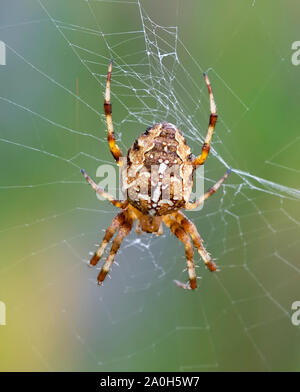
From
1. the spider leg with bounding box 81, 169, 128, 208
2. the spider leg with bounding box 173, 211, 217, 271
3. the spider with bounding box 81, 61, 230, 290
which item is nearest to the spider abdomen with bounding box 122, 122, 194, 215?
the spider with bounding box 81, 61, 230, 290

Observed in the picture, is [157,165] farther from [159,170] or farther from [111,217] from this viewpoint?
[111,217]

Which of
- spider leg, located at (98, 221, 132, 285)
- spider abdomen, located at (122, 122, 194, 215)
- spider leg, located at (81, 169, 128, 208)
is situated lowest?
spider leg, located at (98, 221, 132, 285)

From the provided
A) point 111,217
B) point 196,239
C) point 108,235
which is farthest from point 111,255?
point 111,217

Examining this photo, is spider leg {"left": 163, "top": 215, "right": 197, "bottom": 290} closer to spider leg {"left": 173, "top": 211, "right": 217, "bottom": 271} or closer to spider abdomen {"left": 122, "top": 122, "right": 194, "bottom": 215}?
spider leg {"left": 173, "top": 211, "right": 217, "bottom": 271}

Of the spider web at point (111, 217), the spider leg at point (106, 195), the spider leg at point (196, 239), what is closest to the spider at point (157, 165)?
the spider leg at point (106, 195)

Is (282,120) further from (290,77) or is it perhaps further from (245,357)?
(245,357)

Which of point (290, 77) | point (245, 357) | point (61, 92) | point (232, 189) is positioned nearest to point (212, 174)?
point (232, 189)
